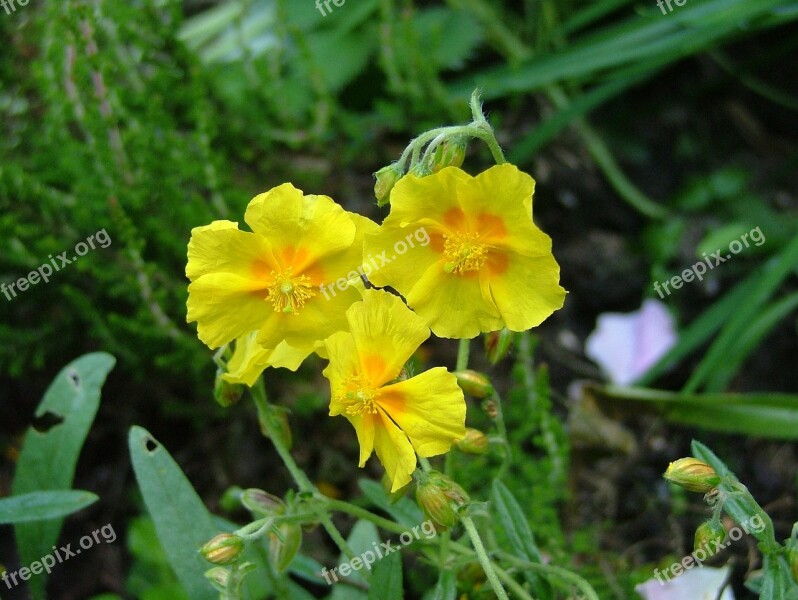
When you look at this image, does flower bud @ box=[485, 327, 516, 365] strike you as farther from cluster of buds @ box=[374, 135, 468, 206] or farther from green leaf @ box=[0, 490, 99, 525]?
green leaf @ box=[0, 490, 99, 525]

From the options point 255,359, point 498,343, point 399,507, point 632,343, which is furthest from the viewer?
point 632,343

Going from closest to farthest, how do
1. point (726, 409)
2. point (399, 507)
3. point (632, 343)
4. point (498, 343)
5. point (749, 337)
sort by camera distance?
point (498, 343) → point (399, 507) → point (726, 409) → point (749, 337) → point (632, 343)

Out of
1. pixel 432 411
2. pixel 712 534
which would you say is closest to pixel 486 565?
pixel 432 411

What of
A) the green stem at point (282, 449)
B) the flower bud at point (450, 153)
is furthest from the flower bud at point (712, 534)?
the flower bud at point (450, 153)

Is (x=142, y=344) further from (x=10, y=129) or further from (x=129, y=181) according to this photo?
(x=10, y=129)

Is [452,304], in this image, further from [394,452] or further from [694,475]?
[694,475]

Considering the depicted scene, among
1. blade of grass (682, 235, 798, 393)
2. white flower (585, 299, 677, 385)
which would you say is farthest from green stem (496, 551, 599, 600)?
white flower (585, 299, 677, 385)

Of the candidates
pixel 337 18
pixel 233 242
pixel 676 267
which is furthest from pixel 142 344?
pixel 676 267

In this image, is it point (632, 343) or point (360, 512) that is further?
point (632, 343)
